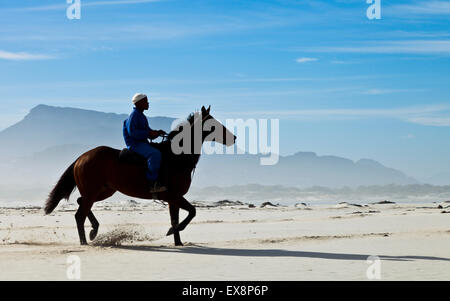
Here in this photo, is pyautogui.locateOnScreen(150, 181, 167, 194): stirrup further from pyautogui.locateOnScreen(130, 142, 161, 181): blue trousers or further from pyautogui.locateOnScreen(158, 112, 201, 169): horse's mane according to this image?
pyautogui.locateOnScreen(158, 112, 201, 169): horse's mane

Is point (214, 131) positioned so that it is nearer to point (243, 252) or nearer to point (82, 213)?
point (243, 252)

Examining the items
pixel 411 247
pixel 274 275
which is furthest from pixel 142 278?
pixel 411 247

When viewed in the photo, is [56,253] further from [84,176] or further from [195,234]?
[195,234]

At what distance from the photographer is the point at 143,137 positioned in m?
13.9

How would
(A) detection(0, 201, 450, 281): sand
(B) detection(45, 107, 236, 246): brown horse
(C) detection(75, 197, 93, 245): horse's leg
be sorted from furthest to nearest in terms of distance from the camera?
(C) detection(75, 197, 93, 245): horse's leg → (B) detection(45, 107, 236, 246): brown horse → (A) detection(0, 201, 450, 281): sand

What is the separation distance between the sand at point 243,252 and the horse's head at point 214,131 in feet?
8.08

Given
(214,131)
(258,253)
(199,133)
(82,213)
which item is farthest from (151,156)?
(258,253)

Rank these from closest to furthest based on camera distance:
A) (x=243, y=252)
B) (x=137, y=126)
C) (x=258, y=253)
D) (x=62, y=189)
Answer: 1. (x=258, y=253)
2. (x=243, y=252)
3. (x=137, y=126)
4. (x=62, y=189)

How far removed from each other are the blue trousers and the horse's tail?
90.0 inches

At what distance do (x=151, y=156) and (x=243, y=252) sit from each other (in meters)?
2.93

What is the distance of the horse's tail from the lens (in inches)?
605

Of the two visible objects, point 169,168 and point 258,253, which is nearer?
point 258,253

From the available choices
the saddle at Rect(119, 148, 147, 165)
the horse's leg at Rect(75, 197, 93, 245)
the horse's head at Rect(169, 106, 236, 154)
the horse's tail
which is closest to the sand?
the horse's leg at Rect(75, 197, 93, 245)
